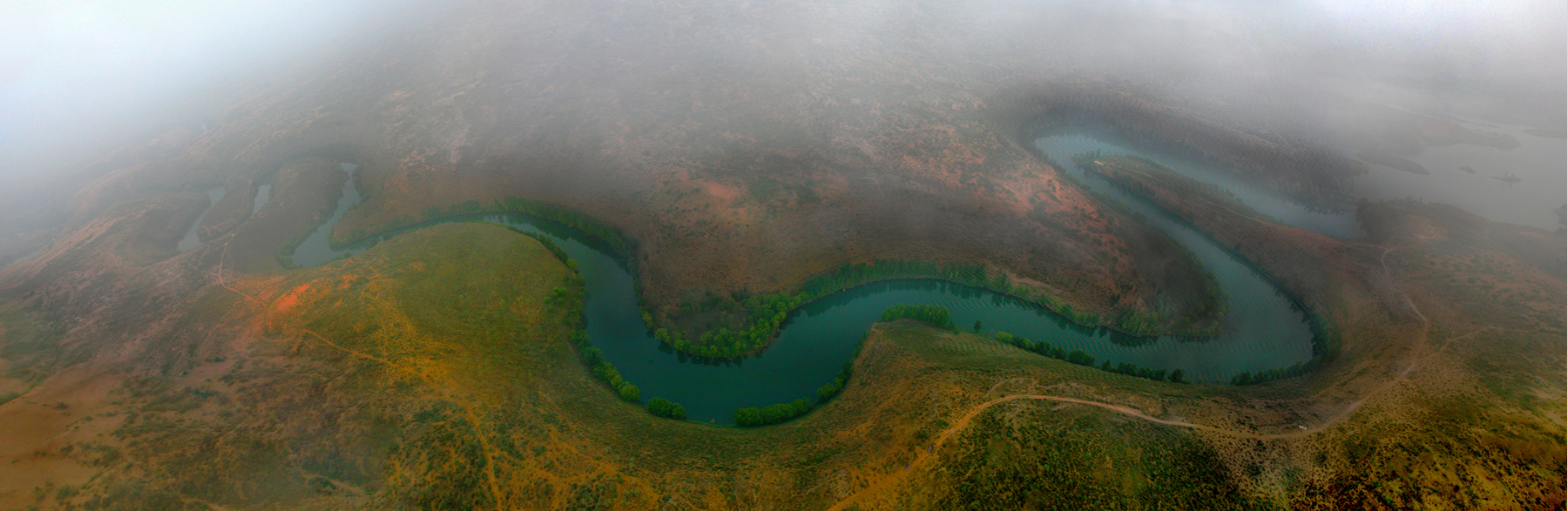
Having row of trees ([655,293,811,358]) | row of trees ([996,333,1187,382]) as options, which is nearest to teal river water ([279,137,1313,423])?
row of trees ([655,293,811,358])

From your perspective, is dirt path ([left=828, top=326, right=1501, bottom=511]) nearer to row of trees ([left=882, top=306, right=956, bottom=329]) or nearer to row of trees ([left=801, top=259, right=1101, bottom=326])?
row of trees ([left=882, top=306, right=956, bottom=329])

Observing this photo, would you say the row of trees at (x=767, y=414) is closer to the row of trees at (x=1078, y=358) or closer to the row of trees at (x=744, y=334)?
the row of trees at (x=744, y=334)

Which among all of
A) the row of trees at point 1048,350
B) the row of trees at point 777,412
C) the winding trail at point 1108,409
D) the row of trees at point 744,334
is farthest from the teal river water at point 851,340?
the winding trail at point 1108,409

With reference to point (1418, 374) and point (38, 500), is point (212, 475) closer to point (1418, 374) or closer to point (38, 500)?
point (38, 500)

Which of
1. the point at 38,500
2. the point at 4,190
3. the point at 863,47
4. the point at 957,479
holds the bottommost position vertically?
the point at 957,479

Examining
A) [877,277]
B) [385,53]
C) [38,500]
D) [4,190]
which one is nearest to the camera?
[38,500]

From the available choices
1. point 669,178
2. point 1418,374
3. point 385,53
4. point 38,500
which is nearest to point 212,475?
point 38,500

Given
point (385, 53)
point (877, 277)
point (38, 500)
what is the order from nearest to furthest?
1. point (38, 500)
2. point (877, 277)
3. point (385, 53)
